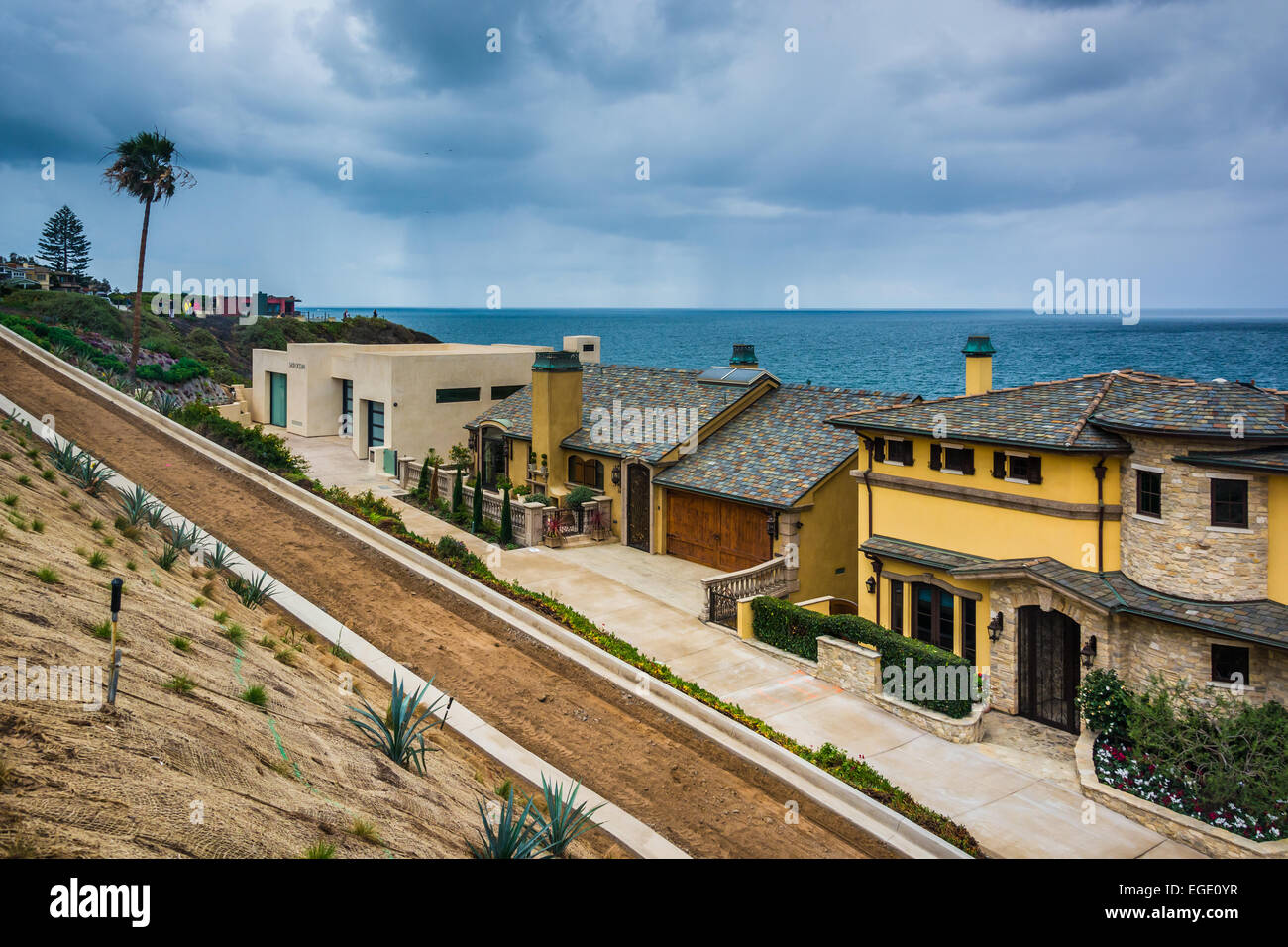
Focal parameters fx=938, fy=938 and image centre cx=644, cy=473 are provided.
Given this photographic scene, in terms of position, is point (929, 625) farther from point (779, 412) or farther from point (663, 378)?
point (663, 378)

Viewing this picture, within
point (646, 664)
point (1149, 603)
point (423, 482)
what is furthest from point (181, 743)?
point (423, 482)

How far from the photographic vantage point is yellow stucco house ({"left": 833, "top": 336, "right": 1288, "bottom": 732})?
648 inches

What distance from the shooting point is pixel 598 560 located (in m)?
30.0

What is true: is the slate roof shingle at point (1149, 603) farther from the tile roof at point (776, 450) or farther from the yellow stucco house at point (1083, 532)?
the tile roof at point (776, 450)

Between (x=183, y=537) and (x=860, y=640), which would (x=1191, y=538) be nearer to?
(x=860, y=640)

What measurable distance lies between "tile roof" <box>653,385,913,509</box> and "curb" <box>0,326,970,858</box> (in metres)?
7.53

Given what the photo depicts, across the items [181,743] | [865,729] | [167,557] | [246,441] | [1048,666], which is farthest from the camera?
[246,441]

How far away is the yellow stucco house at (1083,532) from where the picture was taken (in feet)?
54.0

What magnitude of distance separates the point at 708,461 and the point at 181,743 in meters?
21.1

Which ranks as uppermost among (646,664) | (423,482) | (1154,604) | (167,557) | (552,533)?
(423,482)

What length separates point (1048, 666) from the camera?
19312 mm

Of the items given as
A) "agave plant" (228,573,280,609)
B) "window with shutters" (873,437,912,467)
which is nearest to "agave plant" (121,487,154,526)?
"agave plant" (228,573,280,609)

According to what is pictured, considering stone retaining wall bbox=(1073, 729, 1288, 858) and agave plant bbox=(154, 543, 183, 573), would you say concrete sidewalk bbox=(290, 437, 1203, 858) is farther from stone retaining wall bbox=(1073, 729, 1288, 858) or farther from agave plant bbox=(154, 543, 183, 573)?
agave plant bbox=(154, 543, 183, 573)
